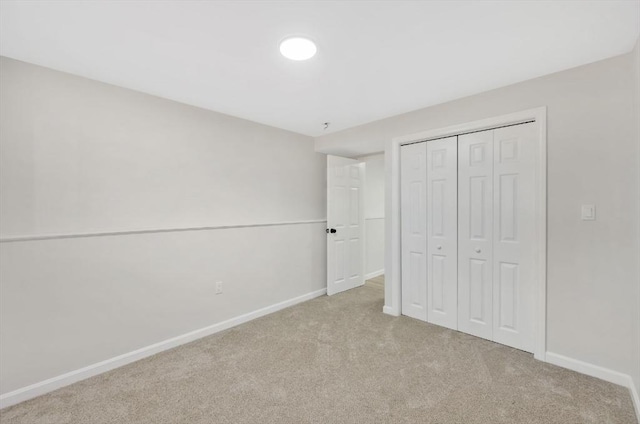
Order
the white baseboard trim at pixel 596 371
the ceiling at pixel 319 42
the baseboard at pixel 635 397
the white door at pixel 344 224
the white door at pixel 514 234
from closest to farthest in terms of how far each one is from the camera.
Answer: the ceiling at pixel 319 42
the baseboard at pixel 635 397
the white baseboard trim at pixel 596 371
the white door at pixel 514 234
the white door at pixel 344 224

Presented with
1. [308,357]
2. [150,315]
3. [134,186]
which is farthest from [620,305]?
[134,186]

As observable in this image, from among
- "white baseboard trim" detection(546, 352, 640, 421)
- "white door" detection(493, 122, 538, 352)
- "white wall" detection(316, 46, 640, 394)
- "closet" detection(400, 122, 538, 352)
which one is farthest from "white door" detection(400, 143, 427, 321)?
"white baseboard trim" detection(546, 352, 640, 421)

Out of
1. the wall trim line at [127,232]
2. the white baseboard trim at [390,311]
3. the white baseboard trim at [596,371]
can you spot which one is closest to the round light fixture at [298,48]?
the wall trim line at [127,232]

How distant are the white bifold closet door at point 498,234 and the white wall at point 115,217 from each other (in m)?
2.14

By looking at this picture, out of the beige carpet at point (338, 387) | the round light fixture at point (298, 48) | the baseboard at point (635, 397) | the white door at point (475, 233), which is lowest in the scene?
the beige carpet at point (338, 387)

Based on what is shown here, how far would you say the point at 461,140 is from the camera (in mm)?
2762

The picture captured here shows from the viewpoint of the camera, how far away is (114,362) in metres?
2.26

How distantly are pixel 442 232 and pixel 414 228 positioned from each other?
31cm

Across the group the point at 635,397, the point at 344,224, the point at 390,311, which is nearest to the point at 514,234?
the point at 635,397

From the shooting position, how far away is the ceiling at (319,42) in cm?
149

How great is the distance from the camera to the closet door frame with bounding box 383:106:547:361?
2242mm

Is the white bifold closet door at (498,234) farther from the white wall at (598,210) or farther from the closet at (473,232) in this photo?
the white wall at (598,210)

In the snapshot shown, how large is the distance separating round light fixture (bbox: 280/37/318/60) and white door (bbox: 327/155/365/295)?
6.81 ft

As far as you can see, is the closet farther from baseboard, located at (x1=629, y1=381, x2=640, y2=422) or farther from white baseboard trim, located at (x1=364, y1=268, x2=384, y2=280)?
white baseboard trim, located at (x1=364, y1=268, x2=384, y2=280)
